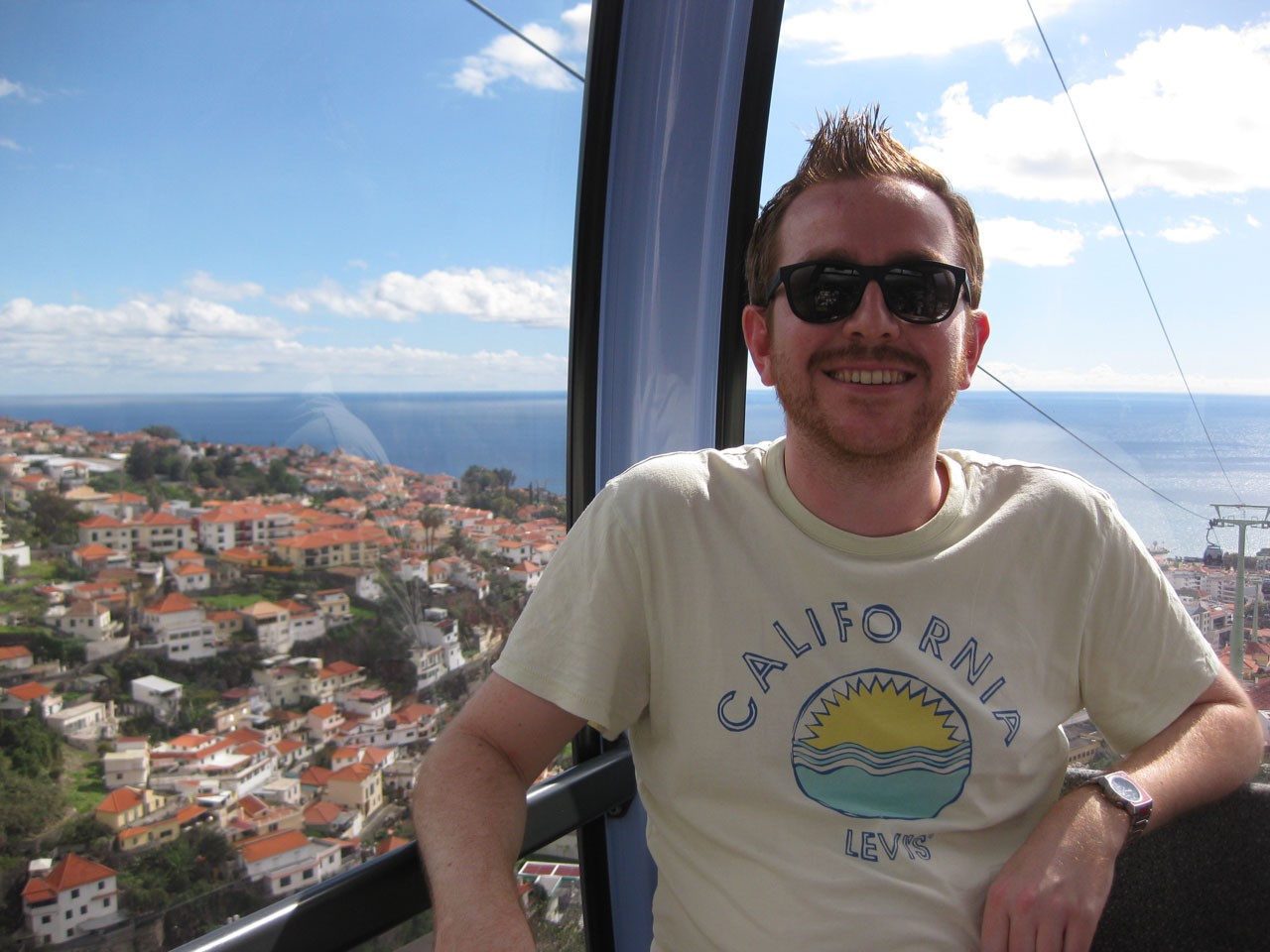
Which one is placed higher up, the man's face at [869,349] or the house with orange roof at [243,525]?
the man's face at [869,349]

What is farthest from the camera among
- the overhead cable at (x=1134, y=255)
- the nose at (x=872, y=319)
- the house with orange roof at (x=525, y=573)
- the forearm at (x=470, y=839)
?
the house with orange roof at (x=525, y=573)

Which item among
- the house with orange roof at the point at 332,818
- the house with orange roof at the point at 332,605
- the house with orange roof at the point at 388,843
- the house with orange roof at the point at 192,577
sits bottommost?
the house with orange roof at the point at 388,843

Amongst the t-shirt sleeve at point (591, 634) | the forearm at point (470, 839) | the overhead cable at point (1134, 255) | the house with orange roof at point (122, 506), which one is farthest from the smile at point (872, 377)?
the house with orange roof at point (122, 506)

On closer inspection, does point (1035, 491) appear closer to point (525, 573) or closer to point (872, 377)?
point (872, 377)

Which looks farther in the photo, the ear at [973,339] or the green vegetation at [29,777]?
the ear at [973,339]

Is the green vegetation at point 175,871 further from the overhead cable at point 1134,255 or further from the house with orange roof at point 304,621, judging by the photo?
the overhead cable at point 1134,255

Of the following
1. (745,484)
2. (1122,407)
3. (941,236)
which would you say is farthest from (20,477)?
(1122,407)

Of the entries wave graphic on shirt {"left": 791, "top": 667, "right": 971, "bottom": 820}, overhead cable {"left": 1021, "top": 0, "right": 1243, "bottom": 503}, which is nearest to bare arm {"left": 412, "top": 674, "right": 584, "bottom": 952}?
wave graphic on shirt {"left": 791, "top": 667, "right": 971, "bottom": 820}

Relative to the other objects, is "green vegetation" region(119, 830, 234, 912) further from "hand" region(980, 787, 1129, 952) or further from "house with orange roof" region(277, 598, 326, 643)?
"hand" region(980, 787, 1129, 952)
